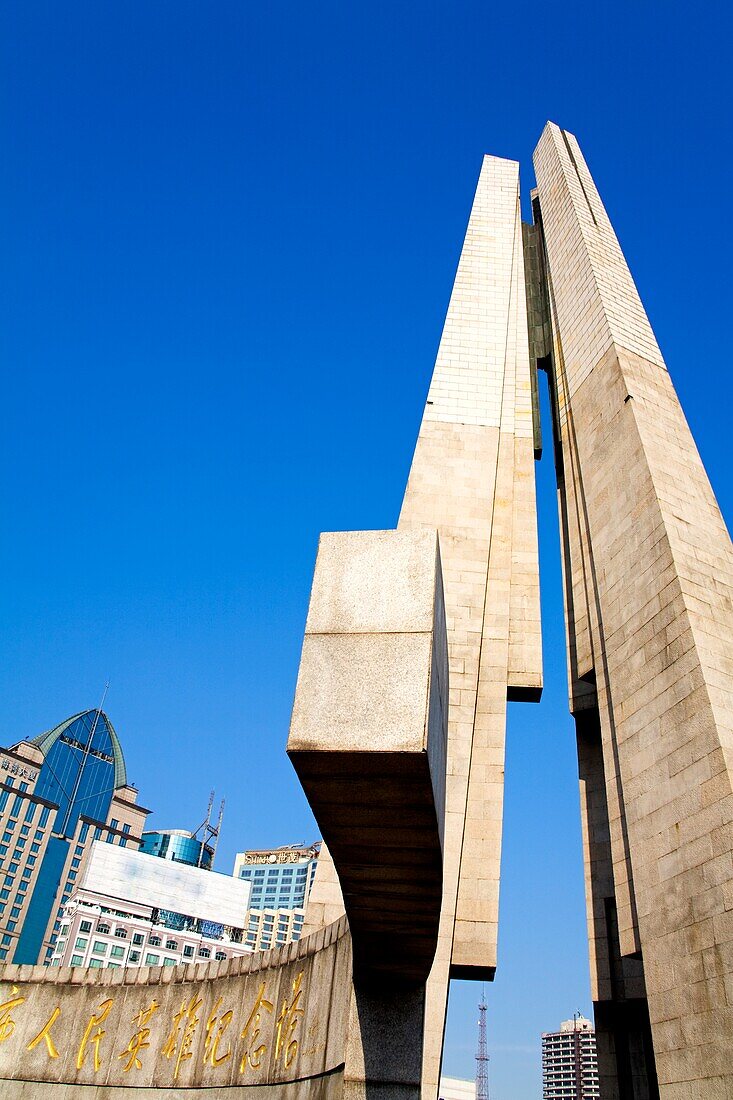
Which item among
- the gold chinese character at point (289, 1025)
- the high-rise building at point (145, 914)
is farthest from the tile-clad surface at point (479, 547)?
the high-rise building at point (145, 914)

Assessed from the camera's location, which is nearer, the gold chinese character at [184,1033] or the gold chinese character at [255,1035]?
the gold chinese character at [255,1035]

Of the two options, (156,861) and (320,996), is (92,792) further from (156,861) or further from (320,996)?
(320,996)

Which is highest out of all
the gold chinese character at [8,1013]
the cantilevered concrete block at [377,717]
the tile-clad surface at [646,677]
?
the tile-clad surface at [646,677]

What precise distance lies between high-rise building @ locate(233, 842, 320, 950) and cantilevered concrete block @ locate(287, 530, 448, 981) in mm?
147983

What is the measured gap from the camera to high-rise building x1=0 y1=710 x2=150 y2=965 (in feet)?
297

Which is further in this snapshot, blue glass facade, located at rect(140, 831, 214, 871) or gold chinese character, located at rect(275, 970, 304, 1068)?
blue glass facade, located at rect(140, 831, 214, 871)

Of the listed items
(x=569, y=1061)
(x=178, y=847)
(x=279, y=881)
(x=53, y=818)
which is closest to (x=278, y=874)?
(x=279, y=881)

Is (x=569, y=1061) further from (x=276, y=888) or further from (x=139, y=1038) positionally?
(x=139, y=1038)

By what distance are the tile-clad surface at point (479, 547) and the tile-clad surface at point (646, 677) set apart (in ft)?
4.37

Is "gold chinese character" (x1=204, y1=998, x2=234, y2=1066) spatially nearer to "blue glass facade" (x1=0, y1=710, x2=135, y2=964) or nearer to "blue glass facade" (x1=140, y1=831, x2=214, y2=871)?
"blue glass facade" (x1=0, y1=710, x2=135, y2=964)

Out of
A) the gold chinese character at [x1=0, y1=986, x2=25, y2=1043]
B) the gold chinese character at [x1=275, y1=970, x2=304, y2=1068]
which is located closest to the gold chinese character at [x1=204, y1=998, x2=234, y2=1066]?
the gold chinese character at [x1=275, y1=970, x2=304, y2=1068]

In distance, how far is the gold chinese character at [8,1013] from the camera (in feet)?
47.8

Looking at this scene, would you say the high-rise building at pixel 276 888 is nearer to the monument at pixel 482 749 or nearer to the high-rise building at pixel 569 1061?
the high-rise building at pixel 569 1061

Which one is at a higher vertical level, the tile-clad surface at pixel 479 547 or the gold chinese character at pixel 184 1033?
the tile-clad surface at pixel 479 547
